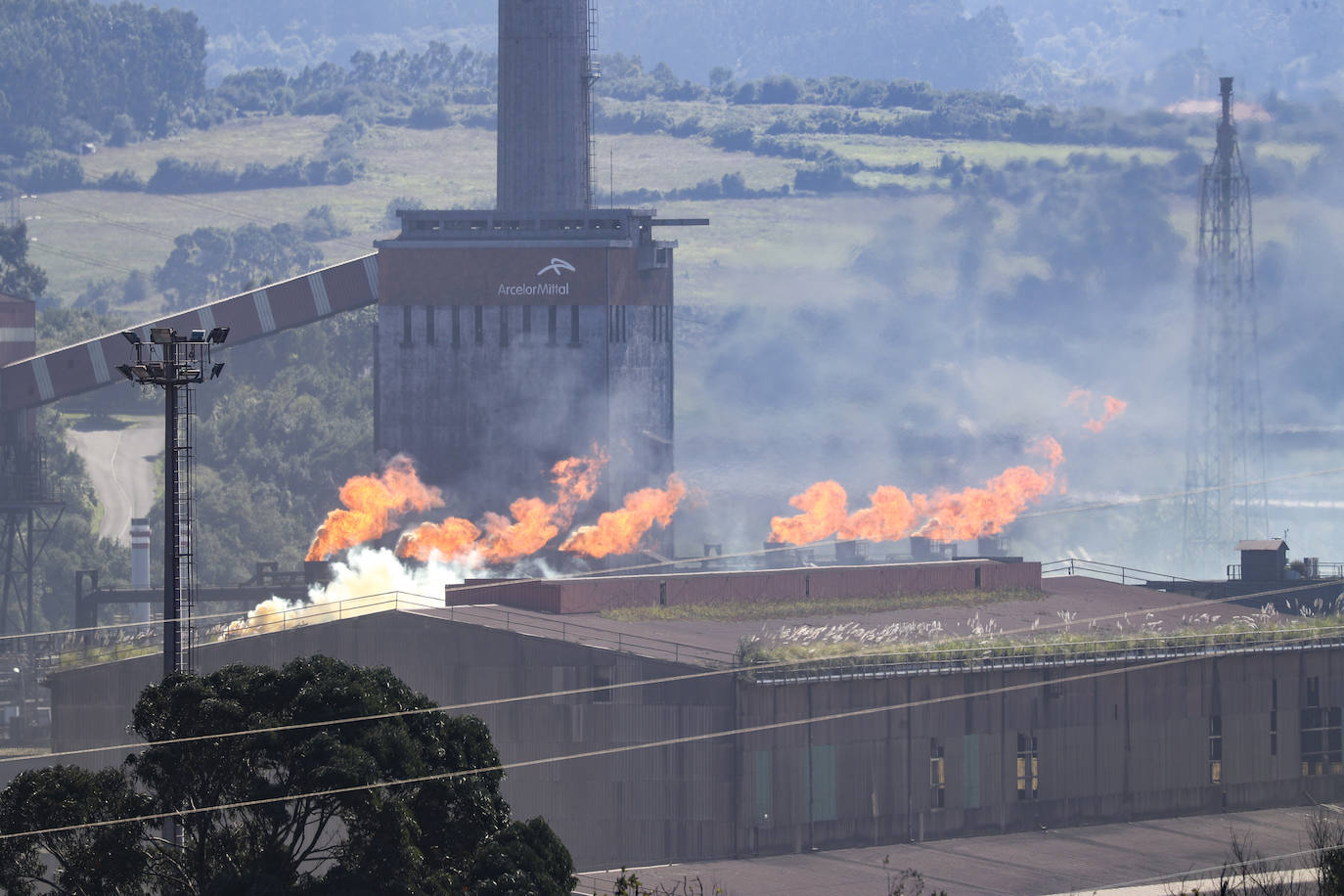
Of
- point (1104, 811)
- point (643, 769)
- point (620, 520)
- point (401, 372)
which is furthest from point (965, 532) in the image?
point (643, 769)

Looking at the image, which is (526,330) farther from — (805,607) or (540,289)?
(805,607)

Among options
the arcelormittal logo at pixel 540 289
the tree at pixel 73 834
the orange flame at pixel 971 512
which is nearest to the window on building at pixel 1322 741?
the orange flame at pixel 971 512

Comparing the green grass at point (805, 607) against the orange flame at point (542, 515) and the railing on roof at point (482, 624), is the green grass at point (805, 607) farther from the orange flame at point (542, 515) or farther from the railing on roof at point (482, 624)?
the orange flame at point (542, 515)

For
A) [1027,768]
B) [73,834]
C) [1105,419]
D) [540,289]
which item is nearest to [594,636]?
[1027,768]

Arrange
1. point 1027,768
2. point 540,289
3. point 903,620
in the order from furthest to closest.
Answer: point 540,289 → point 903,620 → point 1027,768

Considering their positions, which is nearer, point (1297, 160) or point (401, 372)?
point (401, 372)

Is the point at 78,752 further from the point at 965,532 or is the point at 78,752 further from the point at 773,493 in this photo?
the point at 773,493
